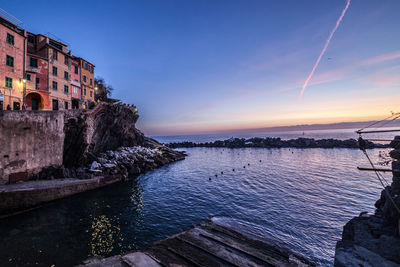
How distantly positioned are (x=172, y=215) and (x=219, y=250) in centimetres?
867

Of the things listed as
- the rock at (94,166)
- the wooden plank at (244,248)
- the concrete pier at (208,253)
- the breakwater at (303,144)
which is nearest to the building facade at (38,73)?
the rock at (94,166)

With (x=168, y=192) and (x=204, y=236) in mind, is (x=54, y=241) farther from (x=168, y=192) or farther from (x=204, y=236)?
(x=168, y=192)

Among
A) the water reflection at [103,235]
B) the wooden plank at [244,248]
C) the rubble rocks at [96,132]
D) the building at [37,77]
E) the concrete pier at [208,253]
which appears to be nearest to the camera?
the concrete pier at [208,253]

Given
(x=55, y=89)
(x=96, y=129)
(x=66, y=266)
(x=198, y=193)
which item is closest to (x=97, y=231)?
(x=66, y=266)

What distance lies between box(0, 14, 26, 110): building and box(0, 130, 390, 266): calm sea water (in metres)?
19.7

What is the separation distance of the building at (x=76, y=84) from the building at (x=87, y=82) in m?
0.95

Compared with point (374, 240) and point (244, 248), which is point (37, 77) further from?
point (374, 240)

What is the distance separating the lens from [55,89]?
3089cm

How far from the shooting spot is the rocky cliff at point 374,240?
6695 millimetres

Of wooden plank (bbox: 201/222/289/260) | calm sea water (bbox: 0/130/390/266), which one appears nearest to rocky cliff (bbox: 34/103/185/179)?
calm sea water (bbox: 0/130/390/266)

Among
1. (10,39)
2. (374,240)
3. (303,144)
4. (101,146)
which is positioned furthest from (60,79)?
(303,144)

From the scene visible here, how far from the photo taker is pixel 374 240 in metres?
8.18

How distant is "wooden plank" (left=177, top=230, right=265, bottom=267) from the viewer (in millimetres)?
6477

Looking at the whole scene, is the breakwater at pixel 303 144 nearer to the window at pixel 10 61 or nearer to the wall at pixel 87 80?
the wall at pixel 87 80
